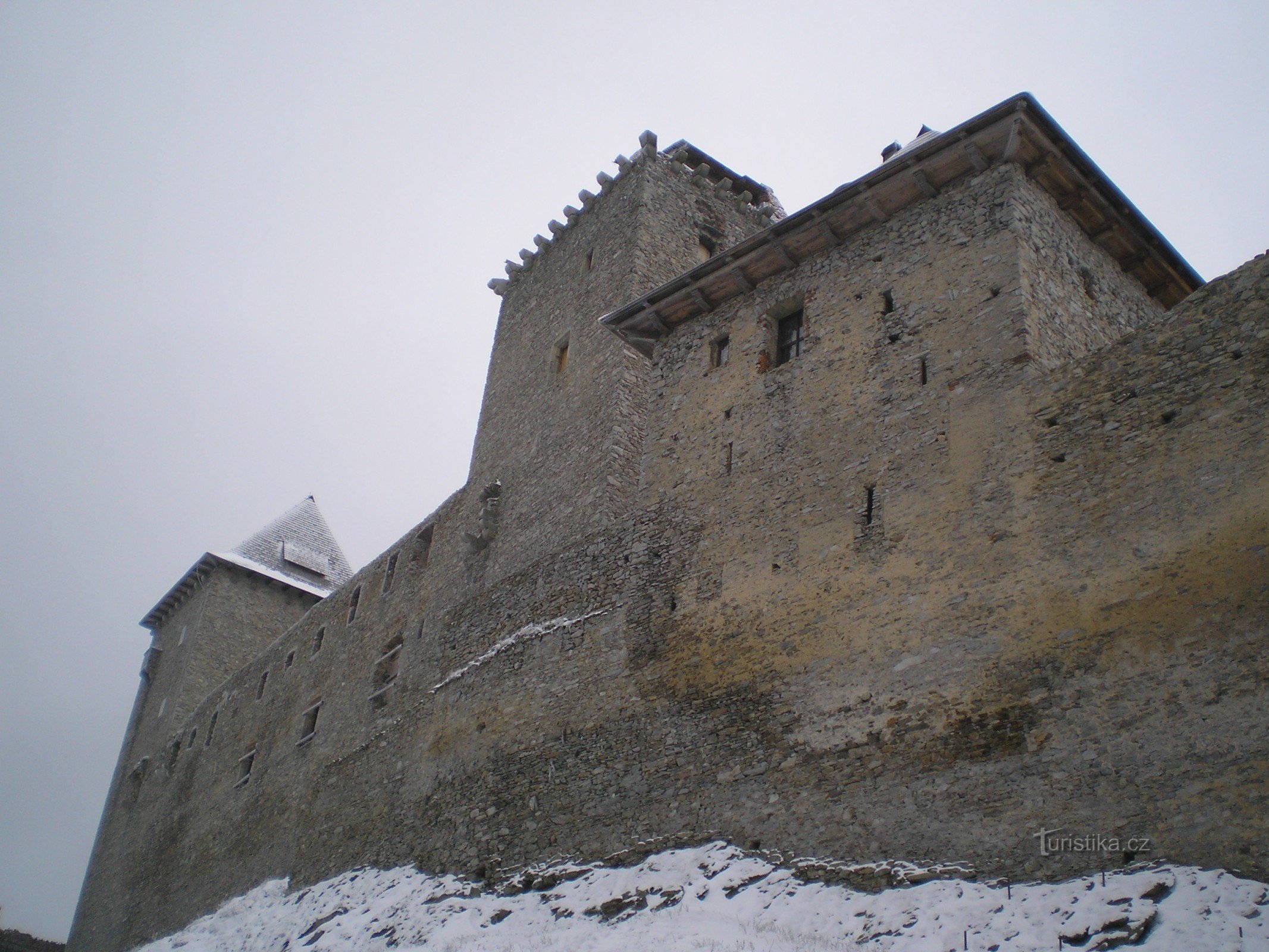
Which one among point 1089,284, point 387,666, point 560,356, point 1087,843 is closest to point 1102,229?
point 1089,284

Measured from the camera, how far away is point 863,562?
12008mm

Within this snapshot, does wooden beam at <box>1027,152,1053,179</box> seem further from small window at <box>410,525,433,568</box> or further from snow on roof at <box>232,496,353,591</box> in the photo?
snow on roof at <box>232,496,353,591</box>

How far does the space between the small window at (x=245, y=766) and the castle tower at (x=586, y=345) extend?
9.54 metres

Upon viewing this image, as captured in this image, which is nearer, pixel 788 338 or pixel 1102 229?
pixel 1102 229

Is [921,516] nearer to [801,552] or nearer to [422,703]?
[801,552]

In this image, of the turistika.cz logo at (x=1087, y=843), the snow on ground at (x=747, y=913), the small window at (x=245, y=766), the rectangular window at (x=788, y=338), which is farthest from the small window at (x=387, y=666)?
the turistika.cz logo at (x=1087, y=843)

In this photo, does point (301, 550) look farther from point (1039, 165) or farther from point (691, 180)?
point (1039, 165)

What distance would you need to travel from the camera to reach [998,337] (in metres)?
12.2

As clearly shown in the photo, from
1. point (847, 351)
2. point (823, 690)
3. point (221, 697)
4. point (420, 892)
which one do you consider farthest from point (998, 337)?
point (221, 697)

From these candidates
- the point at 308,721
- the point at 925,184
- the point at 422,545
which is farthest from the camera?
the point at 308,721

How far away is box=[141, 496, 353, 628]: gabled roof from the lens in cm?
3691

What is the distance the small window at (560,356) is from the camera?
840 inches

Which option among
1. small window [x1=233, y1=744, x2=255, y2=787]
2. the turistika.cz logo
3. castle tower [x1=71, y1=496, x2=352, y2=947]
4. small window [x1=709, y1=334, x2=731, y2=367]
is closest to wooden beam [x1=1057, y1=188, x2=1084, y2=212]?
small window [x1=709, y1=334, x2=731, y2=367]

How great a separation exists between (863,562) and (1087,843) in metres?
3.85
